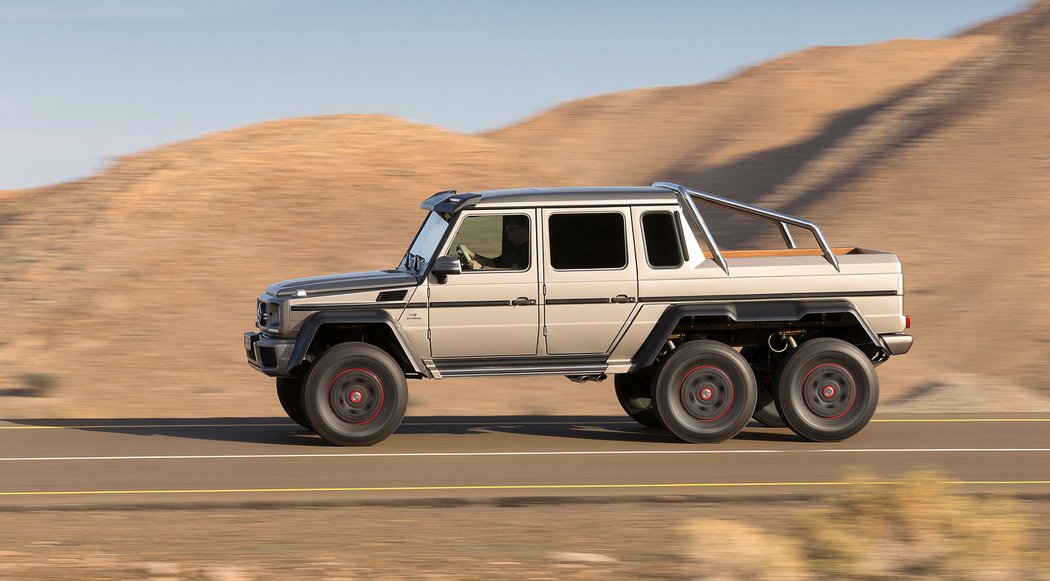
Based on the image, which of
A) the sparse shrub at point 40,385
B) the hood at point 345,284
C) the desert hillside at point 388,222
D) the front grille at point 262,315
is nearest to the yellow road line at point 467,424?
the front grille at point 262,315

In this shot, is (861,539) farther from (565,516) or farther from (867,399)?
(867,399)

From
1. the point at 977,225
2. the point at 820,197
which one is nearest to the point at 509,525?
the point at 977,225

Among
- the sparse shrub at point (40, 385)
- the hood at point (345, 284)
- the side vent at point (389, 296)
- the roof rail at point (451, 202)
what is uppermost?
the roof rail at point (451, 202)

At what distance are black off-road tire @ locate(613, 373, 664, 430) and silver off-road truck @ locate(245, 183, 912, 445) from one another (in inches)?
38.4

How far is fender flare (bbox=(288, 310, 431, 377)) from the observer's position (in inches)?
463

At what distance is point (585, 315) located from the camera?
12023 mm

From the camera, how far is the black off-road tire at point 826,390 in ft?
40.2

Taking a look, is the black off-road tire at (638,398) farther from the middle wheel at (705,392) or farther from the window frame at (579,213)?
the window frame at (579,213)

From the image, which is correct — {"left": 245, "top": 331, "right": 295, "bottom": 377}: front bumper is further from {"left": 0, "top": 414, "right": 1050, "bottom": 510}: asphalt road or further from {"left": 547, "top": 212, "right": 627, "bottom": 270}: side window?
{"left": 547, "top": 212, "right": 627, "bottom": 270}: side window

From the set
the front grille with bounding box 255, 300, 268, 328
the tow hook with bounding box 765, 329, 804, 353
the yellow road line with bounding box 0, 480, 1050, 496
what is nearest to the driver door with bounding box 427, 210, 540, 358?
the front grille with bounding box 255, 300, 268, 328

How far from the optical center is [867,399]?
40.3 feet

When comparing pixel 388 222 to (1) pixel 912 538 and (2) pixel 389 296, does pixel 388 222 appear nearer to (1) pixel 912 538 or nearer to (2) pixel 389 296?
(2) pixel 389 296

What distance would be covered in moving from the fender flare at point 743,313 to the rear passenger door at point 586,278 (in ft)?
1.03

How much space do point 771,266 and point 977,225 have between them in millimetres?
19623
